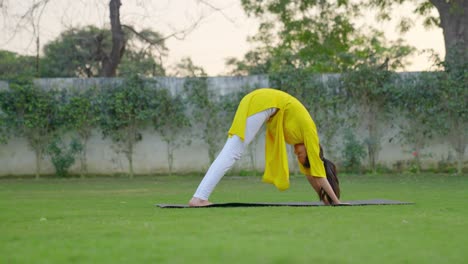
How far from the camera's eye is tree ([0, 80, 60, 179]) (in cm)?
1777

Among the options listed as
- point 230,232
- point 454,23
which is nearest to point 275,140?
point 230,232

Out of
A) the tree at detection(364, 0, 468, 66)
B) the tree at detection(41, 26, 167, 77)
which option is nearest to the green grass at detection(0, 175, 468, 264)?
the tree at detection(364, 0, 468, 66)

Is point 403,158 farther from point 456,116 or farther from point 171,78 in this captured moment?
point 171,78

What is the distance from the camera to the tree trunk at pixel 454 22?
17688mm

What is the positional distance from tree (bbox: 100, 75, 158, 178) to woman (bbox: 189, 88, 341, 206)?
31.1 feet

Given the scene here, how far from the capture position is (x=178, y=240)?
5.26 m

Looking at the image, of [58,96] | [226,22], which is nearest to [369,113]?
[226,22]

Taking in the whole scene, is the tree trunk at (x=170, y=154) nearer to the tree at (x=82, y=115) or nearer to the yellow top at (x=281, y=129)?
the tree at (x=82, y=115)

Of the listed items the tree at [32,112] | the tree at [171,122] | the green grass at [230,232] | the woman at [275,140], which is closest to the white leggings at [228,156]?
the woman at [275,140]

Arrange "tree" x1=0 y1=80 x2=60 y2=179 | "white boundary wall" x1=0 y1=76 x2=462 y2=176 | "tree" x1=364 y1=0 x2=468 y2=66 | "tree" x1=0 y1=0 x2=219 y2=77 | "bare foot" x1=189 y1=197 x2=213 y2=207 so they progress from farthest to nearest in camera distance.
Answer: "tree" x1=0 y1=0 x2=219 y2=77
"white boundary wall" x1=0 y1=76 x2=462 y2=176
"tree" x1=0 y1=80 x2=60 y2=179
"tree" x1=364 y1=0 x2=468 y2=66
"bare foot" x1=189 y1=197 x2=213 y2=207

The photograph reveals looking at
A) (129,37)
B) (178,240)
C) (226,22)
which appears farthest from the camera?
(129,37)

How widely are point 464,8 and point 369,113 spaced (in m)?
3.00

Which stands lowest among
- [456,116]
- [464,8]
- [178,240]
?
[178,240]

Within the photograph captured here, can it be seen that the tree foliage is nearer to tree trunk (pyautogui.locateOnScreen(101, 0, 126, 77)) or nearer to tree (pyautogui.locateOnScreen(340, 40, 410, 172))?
tree (pyautogui.locateOnScreen(340, 40, 410, 172))
